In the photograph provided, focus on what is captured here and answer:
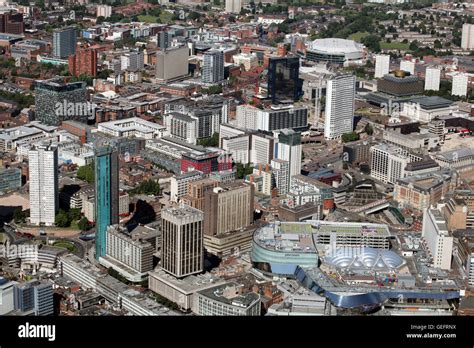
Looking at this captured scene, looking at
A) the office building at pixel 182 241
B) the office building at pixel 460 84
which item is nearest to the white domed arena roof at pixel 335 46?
the office building at pixel 460 84

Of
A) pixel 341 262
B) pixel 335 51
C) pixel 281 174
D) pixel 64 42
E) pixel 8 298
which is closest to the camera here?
pixel 8 298

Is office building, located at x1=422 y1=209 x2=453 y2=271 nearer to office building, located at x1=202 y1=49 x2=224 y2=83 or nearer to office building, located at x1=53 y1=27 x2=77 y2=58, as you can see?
office building, located at x1=202 y1=49 x2=224 y2=83

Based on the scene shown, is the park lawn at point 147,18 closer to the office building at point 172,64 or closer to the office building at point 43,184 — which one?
the office building at point 172,64

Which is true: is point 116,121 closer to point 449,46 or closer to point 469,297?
point 469,297

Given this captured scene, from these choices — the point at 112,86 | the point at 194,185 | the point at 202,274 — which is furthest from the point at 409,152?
the point at 112,86

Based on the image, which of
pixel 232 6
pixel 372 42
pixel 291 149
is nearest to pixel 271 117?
pixel 291 149

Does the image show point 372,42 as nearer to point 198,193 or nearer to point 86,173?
point 86,173
